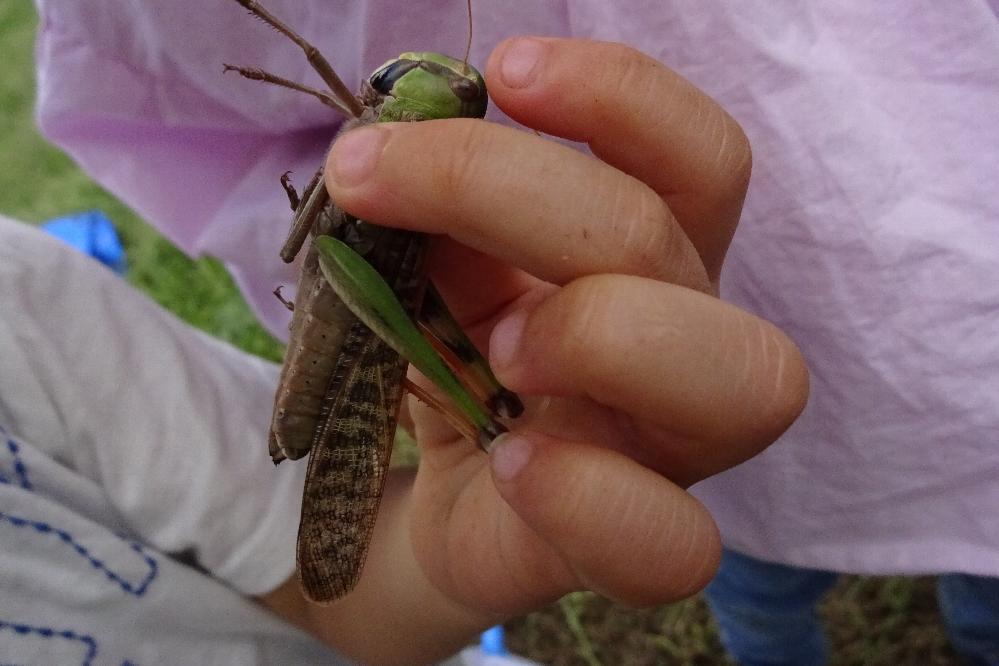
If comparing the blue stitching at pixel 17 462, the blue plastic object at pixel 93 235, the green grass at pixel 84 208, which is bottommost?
the green grass at pixel 84 208

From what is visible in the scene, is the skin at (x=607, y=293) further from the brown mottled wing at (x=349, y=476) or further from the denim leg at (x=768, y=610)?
the denim leg at (x=768, y=610)

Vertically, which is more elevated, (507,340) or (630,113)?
(630,113)

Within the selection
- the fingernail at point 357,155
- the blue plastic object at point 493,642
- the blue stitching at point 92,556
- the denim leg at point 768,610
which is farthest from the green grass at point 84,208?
the fingernail at point 357,155

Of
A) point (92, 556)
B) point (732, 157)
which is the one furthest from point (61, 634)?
point (732, 157)

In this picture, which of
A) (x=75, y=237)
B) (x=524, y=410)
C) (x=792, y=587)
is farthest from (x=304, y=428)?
(x=75, y=237)

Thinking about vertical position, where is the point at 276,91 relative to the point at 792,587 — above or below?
above

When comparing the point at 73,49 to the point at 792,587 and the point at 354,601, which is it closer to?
the point at 354,601

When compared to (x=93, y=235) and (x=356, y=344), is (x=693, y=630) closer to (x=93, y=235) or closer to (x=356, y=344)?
(x=356, y=344)
